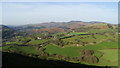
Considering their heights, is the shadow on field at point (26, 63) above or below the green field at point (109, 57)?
above

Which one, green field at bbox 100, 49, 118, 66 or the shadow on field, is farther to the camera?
green field at bbox 100, 49, 118, 66

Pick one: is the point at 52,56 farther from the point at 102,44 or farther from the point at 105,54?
the point at 102,44

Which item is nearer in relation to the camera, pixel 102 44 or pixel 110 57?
pixel 110 57

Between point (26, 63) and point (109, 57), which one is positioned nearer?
point (26, 63)

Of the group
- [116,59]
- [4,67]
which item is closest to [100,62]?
[116,59]

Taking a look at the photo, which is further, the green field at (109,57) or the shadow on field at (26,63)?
the green field at (109,57)

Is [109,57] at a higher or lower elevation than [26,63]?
lower

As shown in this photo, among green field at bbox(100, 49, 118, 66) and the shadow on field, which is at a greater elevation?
the shadow on field

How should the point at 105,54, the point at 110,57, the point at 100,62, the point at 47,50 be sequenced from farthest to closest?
the point at 47,50 → the point at 105,54 → the point at 110,57 → the point at 100,62

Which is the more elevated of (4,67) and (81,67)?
(4,67)

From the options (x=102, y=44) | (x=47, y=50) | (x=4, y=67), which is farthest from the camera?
(x=102, y=44)
